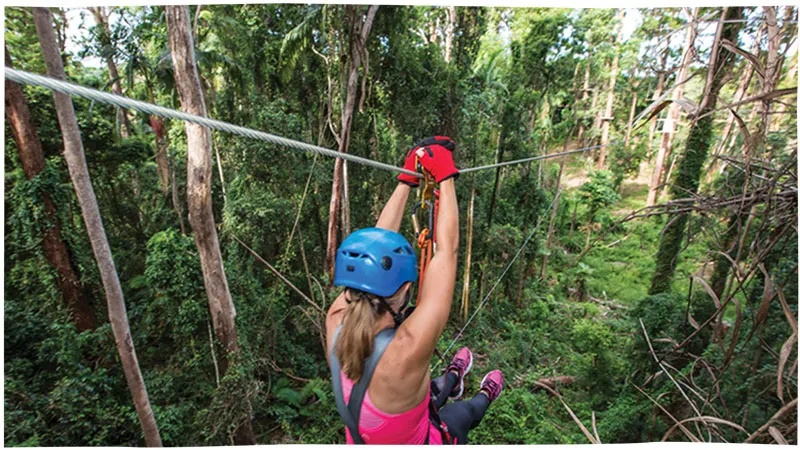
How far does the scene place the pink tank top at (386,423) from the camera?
3.61 ft

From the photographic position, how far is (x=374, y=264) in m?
1.15

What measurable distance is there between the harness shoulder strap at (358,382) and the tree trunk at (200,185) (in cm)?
347

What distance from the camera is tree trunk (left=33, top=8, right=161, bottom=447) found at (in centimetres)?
303

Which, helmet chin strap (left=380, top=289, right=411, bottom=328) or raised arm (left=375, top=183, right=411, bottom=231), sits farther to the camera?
raised arm (left=375, top=183, right=411, bottom=231)

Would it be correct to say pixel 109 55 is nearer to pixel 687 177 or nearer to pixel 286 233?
pixel 286 233

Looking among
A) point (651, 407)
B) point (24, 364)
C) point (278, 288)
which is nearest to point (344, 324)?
point (651, 407)

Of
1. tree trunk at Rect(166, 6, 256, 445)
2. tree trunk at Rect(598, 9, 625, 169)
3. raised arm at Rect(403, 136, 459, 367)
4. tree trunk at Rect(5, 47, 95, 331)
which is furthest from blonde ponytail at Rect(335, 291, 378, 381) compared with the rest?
tree trunk at Rect(598, 9, 625, 169)

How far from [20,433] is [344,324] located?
5.29 m

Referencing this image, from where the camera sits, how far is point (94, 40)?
541cm

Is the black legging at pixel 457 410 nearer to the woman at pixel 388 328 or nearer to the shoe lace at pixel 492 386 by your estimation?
the shoe lace at pixel 492 386

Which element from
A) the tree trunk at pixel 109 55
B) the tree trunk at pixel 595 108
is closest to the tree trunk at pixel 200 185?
the tree trunk at pixel 109 55

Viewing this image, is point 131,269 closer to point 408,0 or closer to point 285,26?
point 285,26

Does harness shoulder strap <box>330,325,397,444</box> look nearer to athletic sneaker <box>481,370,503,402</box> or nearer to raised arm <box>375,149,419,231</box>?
raised arm <box>375,149,419,231</box>

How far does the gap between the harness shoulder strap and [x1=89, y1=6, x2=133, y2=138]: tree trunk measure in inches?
229
